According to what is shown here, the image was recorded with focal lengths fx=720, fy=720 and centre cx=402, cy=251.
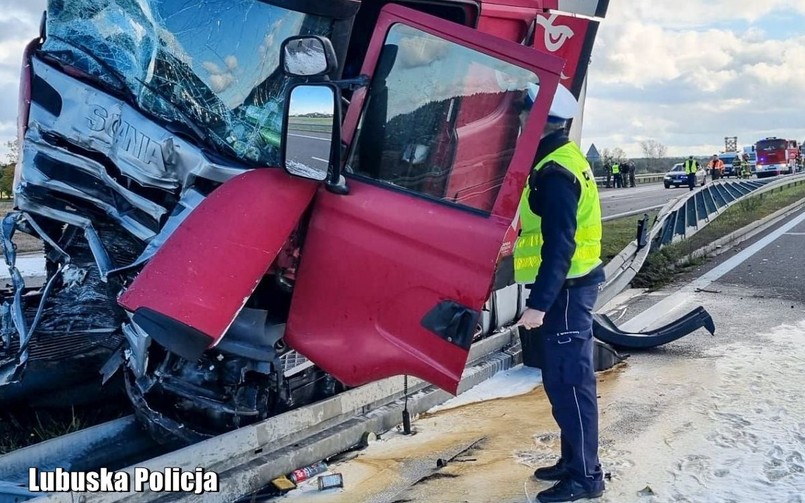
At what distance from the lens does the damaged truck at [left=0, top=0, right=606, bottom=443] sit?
2848 millimetres

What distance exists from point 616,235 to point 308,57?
33.3 ft

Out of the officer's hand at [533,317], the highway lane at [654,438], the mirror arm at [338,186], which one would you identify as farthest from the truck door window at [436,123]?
the highway lane at [654,438]

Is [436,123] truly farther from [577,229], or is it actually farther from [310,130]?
[577,229]

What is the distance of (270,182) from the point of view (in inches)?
116

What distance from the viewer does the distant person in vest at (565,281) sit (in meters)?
3.19

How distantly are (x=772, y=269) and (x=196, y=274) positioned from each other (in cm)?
848

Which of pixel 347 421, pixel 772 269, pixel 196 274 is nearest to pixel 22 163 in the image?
pixel 196 274

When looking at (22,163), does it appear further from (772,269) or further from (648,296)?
(772,269)

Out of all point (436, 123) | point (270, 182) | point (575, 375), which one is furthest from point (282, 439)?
point (436, 123)

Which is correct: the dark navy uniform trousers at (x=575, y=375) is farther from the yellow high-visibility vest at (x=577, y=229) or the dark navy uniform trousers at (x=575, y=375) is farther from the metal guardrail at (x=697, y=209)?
the metal guardrail at (x=697, y=209)

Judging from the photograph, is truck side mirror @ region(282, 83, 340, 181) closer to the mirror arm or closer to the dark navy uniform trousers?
the mirror arm

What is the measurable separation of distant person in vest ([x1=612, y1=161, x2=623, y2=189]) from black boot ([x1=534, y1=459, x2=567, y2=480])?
34.7 metres

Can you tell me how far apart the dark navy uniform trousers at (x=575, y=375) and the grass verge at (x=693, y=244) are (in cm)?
542

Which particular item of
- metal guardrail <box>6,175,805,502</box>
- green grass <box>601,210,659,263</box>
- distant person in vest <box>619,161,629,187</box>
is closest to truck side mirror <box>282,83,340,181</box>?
metal guardrail <box>6,175,805,502</box>
